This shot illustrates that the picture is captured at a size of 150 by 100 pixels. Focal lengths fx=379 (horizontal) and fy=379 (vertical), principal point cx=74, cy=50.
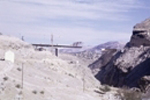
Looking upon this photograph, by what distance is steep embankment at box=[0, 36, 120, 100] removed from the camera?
3109cm

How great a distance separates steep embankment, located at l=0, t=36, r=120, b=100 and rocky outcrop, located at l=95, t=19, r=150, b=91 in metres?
21.6

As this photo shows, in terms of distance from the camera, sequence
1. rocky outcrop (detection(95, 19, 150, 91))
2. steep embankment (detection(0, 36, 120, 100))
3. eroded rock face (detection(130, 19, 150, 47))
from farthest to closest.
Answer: eroded rock face (detection(130, 19, 150, 47)) < rocky outcrop (detection(95, 19, 150, 91)) < steep embankment (detection(0, 36, 120, 100))

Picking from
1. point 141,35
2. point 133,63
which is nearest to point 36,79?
point 133,63

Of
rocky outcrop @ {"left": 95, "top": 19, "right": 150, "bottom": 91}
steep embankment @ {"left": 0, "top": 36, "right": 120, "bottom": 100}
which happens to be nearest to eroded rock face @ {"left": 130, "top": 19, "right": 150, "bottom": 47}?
rocky outcrop @ {"left": 95, "top": 19, "right": 150, "bottom": 91}

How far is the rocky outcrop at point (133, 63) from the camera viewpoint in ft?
251

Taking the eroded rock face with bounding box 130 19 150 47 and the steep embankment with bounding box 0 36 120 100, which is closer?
the steep embankment with bounding box 0 36 120 100

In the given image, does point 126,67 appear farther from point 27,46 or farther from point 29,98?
point 29,98

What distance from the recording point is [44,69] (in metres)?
45.9

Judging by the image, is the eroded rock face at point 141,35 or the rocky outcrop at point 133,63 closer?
the rocky outcrop at point 133,63

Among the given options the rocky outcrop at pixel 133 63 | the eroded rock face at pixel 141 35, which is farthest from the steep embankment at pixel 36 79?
the eroded rock face at pixel 141 35

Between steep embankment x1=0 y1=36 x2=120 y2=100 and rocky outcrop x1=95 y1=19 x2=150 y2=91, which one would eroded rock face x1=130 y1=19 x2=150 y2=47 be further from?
steep embankment x1=0 y1=36 x2=120 y2=100

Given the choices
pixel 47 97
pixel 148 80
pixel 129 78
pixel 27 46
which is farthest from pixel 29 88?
pixel 129 78

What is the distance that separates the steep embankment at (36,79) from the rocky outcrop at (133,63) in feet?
70.9

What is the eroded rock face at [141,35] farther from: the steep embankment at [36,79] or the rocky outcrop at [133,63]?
the steep embankment at [36,79]
